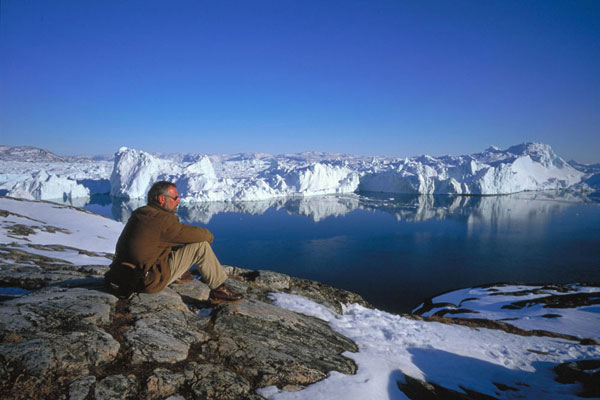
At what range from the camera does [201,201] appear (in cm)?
5394

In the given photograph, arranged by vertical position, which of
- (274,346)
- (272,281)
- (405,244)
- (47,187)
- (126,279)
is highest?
(126,279)

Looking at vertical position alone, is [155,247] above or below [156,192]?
below

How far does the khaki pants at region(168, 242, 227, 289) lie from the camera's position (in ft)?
12.0

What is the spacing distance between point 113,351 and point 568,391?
16.5 feet

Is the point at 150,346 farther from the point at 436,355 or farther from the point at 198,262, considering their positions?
the point at 436,355

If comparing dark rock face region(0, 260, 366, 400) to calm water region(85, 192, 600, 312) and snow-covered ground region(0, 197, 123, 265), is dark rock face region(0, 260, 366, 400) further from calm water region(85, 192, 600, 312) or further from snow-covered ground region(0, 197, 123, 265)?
calm water region(85, 192, 600, 312)

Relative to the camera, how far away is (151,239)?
10.5ft

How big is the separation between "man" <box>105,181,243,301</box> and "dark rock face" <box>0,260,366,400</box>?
0.23 m

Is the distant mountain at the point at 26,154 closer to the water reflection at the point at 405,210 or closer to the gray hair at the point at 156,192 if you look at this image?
the water reflection at the point at 405,210

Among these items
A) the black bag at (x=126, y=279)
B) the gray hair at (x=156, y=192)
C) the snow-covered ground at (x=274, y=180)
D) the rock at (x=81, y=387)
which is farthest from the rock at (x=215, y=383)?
the snow-covered ground at (x=274, y=180)

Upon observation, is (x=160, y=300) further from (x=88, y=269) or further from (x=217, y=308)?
(x=88, y=269)

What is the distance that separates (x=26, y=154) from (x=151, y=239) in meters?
177

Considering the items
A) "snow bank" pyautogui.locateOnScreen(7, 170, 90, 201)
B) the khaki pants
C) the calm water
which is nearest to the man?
the khaki pants

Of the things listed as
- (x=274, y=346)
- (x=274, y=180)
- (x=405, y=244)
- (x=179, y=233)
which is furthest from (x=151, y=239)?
(x=274, y=180)
